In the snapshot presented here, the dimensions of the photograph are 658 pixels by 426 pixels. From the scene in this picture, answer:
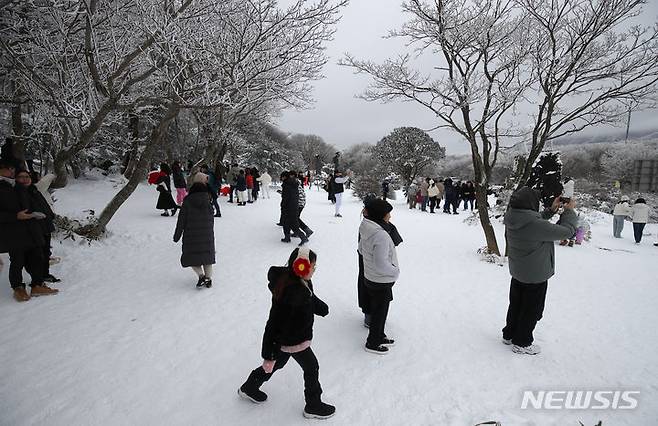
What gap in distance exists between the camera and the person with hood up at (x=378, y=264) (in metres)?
3.53

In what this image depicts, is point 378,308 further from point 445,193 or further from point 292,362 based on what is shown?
point 445,193

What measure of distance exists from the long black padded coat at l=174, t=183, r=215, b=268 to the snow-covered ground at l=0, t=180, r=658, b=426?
0.59 m

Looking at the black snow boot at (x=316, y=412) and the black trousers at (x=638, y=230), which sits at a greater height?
the black trousers at (x=638, y=230)

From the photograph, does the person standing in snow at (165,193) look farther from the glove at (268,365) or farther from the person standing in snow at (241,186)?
the glove at (268,365)

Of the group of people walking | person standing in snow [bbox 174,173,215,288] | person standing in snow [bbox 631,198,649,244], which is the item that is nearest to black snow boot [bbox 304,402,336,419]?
person standing in snow [bbox 174,173,215,288]

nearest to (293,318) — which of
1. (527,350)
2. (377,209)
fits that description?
(377,209)

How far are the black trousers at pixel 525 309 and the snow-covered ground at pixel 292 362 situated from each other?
233mm

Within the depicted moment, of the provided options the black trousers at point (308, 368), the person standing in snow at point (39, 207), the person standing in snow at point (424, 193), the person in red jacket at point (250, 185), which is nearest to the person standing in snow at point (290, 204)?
the person standing in snow at point (39, 207)

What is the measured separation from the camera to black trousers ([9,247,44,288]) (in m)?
4.52

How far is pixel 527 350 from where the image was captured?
147 inches

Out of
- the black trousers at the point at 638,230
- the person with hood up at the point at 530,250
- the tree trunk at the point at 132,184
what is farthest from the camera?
the black trousers at the point at 638,230

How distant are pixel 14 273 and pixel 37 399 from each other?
2.58 m

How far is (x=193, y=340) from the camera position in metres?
3.98

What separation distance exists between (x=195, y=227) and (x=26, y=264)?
2.34 meters
